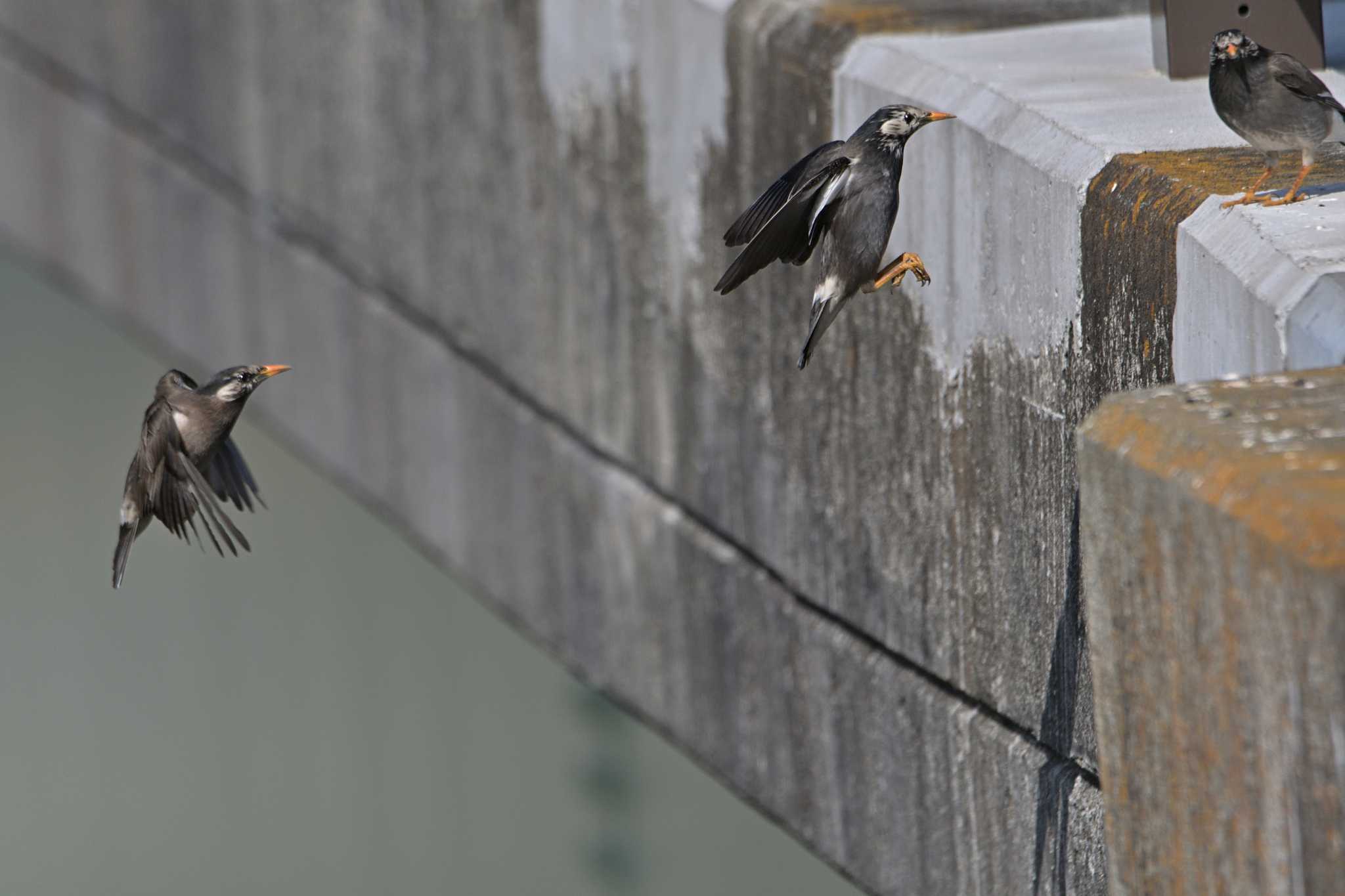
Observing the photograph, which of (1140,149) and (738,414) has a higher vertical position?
(1140,149)

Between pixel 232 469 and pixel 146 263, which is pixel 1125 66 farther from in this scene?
pixel 146 263

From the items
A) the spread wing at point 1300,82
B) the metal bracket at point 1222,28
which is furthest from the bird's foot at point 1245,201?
the metal bracket at point 1222,28

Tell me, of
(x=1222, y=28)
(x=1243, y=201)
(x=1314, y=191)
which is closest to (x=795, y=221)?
(x=1243, y=201)

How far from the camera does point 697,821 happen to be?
969 cm

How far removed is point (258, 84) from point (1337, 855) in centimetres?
878

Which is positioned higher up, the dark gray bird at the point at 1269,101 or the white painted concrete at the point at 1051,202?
the dark gray bird at the point at 1269,101

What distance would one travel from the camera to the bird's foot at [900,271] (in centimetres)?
397

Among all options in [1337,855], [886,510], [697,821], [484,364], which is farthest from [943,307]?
[697,821]

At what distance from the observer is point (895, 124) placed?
4.06 m

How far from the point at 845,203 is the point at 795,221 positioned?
0.39 feet

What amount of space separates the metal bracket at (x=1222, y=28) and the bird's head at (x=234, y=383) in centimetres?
227

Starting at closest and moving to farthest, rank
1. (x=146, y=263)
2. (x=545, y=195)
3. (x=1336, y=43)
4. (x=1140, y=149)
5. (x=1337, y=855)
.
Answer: (x=1337, y=855), (x=1140, y=149), (x=1336, y=43), (x=545, y=195), (x=146, y=263)

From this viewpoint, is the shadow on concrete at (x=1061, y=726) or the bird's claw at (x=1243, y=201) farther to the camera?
the shadow on concrete at (x=1061, y=726)

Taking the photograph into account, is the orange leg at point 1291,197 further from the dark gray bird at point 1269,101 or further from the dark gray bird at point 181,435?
the dark gray bird at point 181,435
